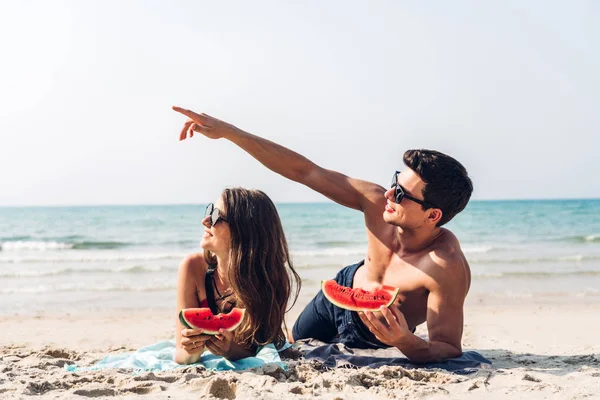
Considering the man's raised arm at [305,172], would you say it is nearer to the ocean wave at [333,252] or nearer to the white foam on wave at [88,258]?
the white foam on wave at [88,258]

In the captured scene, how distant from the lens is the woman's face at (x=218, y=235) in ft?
15.8

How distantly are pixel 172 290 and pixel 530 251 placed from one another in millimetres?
11493

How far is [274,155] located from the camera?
5.33 m

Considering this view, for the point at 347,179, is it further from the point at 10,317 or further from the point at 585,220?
the point at 585,220

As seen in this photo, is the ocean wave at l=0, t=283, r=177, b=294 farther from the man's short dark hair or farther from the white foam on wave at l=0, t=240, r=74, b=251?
the white foam on wave at l=0, t=240, r=74, b=251

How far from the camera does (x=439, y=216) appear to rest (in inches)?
198

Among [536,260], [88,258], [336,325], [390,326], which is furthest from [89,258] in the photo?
[390,326]

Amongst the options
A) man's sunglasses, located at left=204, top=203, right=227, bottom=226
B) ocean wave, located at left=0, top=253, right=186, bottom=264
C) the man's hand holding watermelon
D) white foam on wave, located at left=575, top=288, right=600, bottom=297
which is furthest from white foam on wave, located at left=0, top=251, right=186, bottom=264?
the man's hand holding watermelon

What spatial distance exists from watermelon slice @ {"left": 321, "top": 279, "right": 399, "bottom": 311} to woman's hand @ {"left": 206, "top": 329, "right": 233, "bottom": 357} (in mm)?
900

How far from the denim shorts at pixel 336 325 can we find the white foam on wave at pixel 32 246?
1772cm

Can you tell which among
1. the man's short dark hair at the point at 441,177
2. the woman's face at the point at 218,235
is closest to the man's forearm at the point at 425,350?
the man's short dark hair at the point at 441,177

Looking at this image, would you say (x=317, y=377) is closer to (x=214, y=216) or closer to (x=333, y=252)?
→ (x=214, y=216)

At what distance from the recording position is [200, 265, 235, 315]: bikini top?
506 centimetres

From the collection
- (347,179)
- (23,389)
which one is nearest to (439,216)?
(347,179)
